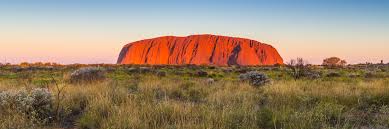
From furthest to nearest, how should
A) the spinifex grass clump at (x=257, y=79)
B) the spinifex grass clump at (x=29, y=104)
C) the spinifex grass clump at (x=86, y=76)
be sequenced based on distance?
the spinifex grass clump at (x=86, y=76), the spinifex grass clump at (x=257, y=79), the spinifex grass clump at (x=29, y=104)

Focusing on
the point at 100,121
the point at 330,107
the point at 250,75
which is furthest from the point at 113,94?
the point at 250,75

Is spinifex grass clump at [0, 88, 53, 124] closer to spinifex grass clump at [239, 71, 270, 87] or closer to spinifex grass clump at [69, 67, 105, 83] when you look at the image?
spinifex grass clump at [69, 67, 105, 83]

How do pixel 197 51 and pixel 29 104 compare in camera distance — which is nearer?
pixel 29 104

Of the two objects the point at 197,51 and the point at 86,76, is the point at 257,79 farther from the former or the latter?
the point at 197,51

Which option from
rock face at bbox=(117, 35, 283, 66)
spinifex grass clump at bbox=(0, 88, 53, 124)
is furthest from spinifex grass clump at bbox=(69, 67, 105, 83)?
rock face at bbox=(117, 35, 283, 66)

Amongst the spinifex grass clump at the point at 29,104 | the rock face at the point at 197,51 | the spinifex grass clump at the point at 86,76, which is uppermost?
the rock face at the point at 197,51

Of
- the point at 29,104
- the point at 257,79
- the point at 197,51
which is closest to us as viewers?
the point at 29,104

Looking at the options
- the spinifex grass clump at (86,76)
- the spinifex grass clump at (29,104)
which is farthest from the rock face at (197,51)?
the spinifex grass clump at (29,104)

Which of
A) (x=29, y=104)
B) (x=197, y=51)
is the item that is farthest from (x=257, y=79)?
(x=197, y=51)

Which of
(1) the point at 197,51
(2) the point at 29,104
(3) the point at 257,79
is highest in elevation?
(1) the point at 197,51

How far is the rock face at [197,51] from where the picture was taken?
519 ft

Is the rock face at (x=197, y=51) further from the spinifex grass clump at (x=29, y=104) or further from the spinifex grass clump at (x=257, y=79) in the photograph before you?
the spinifex grass clump at (x=29, y=104)

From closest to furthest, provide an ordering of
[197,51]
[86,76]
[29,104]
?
[29,104]
[86,76]
[197,51]

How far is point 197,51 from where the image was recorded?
159500mm
